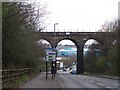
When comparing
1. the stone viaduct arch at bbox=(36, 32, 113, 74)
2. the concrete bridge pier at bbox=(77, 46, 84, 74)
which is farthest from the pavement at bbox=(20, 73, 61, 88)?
the concrete bridge pier at bbox=(77, 46, 84, 74)

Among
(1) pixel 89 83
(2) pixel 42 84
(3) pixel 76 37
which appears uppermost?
(3) pixel 76 37

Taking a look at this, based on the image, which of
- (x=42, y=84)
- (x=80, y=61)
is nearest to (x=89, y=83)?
(x=42, y=84)

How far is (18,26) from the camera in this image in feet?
80.0

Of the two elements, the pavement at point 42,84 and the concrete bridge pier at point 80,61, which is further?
the concrete bridge pier at point 80,61

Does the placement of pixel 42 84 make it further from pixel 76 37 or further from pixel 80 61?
pixel 80 61

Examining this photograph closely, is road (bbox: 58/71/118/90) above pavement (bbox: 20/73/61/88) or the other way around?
the other way around

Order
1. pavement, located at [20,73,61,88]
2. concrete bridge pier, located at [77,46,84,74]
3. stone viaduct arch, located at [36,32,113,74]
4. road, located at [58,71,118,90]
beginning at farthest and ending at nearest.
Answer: concrete bridge pier, located at [77,46,84,74] → stone viaduct arch, located at [36,32,113,74] → road, located at [58,71,118,90] → pavement, located at [20,73,61,88]

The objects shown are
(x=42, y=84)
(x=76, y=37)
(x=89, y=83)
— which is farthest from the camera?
(x=76, y=37)

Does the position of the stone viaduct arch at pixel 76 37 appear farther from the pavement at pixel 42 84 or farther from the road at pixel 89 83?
the pavement at pixel 42 84

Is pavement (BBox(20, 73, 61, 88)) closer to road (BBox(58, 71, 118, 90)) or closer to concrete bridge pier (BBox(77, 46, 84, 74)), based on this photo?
road (BBox(58, 71, 118, 90))

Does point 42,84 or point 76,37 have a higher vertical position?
point 76,37

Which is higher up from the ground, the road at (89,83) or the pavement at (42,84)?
the pavement at (42,84)

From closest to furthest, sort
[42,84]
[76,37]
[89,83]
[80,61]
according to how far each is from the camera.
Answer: [42,84], [89,83], [76,37], [80,61]

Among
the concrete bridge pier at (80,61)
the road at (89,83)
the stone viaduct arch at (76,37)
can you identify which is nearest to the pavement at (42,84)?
the road at (89,83)
